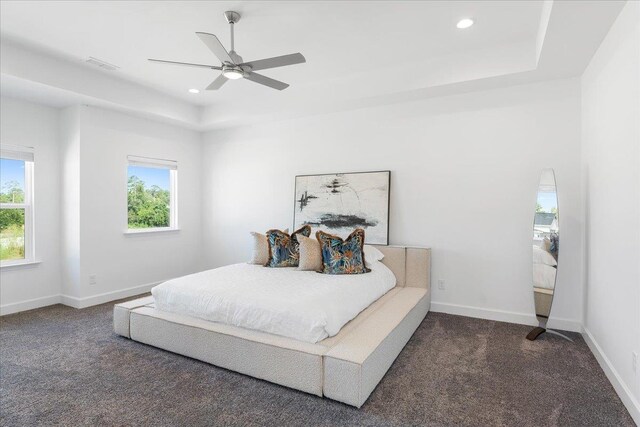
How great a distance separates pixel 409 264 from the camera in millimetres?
4020

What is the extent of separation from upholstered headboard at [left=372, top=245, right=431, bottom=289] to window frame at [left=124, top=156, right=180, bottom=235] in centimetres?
341

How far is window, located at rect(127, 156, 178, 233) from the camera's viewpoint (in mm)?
4930

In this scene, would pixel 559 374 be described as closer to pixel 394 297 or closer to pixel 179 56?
pixel 394 297

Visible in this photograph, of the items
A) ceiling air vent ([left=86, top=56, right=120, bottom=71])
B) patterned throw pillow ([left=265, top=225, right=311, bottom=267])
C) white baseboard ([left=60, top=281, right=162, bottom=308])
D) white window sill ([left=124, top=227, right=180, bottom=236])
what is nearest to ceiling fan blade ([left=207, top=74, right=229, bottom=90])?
ceiling air vent ([left=86, top=56, right=120, bottom=71])

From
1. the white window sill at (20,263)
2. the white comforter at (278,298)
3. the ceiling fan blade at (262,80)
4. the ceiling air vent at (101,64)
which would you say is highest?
the ceiling air vent at (101,64)

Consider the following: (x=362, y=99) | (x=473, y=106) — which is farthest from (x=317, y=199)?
(x=473, y=106)

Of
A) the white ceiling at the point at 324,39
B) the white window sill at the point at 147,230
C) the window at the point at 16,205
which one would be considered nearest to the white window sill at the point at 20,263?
the window at the point at 16,205

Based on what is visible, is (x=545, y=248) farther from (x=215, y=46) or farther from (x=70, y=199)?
(x=70, y=199)

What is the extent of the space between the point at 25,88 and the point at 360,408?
14.9 ft

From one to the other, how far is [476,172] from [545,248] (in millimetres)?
1061

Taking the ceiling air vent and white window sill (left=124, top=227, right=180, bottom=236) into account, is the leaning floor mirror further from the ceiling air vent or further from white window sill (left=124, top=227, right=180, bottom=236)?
white window sill (left=124, top=227, right=180, bottom=236)

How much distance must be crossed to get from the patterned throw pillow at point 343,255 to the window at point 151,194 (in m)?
2.89

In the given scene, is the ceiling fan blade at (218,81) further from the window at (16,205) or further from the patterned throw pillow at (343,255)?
the window at (16,205)

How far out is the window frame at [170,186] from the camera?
4805 mm
